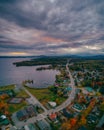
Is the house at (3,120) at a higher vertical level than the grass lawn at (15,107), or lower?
higher

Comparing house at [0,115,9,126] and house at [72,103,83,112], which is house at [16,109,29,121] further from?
house at [72,103,83,112]

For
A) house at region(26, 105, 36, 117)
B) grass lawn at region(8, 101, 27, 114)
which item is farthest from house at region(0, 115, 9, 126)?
house at region(26, 105, 36, 117)

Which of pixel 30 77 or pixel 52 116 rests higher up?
pixel 52 116

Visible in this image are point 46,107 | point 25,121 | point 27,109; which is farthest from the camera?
point 46,107

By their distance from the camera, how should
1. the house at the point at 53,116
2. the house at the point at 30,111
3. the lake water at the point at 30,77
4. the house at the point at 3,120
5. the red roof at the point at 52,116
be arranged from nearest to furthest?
the house at the point at 3,120 → the house at the point at 53,116 → the red roof at the point at 52,116 → the house at the point at 30,111 → the lake water at the point at 30,77

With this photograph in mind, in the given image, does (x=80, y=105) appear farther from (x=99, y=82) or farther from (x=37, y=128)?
(x=99, y=82)

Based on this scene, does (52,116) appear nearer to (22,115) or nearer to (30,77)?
(22,115)

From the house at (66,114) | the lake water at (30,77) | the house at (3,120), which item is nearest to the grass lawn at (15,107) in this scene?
the house at (3,120)

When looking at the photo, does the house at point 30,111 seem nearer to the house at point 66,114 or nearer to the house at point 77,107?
the house at point 66,114

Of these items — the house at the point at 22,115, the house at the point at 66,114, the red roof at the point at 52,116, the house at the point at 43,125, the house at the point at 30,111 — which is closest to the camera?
the house at the point at 43,125

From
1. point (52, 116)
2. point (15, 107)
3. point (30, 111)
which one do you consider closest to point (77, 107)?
point (52, 116)

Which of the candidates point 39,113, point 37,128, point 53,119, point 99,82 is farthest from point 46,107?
point 99,82
